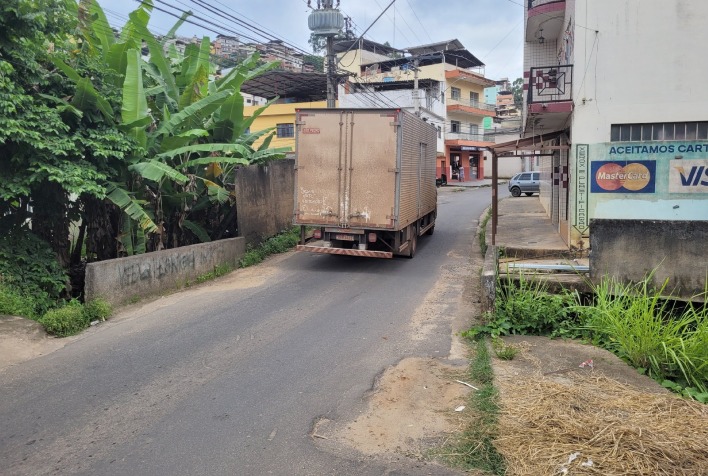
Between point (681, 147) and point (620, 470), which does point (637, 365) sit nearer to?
point (620, 470)

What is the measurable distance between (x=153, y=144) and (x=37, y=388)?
6.13 meters

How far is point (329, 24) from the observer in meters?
20.7

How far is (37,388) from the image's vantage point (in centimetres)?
558

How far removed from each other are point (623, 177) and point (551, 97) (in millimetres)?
3455

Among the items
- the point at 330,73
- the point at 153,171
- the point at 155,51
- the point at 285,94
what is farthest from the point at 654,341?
the point at 285,94

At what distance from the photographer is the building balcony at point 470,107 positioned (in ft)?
160

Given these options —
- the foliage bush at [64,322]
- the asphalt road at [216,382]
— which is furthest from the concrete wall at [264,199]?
the foliage bush at [64,322]

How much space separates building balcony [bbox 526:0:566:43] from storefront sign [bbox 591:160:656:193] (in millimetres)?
5313

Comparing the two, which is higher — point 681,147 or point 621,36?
point 621,36

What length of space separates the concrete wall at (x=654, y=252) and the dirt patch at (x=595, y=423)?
8.85 feet

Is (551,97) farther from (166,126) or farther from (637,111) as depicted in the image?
(166,126)

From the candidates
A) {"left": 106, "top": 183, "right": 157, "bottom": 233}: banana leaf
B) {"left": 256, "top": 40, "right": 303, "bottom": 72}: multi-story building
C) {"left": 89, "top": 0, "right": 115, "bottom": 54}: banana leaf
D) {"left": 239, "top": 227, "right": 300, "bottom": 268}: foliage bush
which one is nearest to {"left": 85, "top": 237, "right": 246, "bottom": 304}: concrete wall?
{"left": 239, "top": 227, "right": 300, "bottom": 268}: foliage bush

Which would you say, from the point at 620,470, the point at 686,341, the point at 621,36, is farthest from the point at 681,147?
the point at 620,470

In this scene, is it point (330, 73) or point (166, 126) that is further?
point (330, 73)
